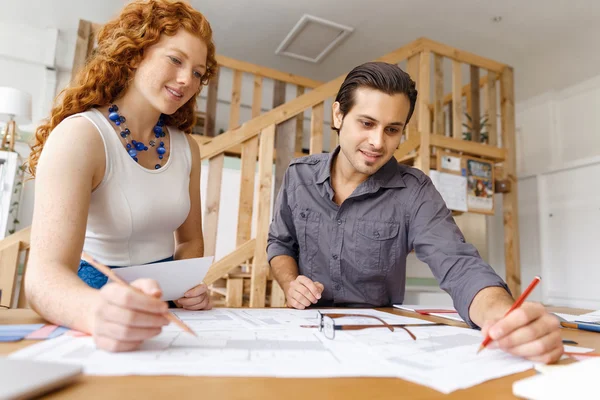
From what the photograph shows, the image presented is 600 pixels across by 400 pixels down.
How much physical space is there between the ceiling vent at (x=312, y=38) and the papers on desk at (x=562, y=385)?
419 cm

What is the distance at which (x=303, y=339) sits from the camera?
63 cm

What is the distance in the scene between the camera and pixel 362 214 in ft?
4.20

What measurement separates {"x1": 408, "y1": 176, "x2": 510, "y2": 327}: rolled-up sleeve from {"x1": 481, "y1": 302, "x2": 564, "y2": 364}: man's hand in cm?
25

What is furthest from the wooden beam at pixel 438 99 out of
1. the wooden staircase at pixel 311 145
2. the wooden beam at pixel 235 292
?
the wooden beam at pixel 235 292

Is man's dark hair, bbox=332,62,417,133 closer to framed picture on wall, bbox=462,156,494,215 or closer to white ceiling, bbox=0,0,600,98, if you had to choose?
framed picture on wall, bbox=462,156,494,215

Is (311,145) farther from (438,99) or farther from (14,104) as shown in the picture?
(14,104)

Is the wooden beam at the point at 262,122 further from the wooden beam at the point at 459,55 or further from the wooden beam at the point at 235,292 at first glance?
the wooden beam at the point at 459,55

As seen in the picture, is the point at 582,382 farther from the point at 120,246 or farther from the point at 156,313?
the point at 120,246

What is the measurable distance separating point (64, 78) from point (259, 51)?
7.11 ft

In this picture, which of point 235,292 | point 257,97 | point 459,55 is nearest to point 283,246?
point 235,292

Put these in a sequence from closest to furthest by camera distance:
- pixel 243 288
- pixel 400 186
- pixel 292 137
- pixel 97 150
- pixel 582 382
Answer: pixel 582 382, pixel 97 150, pixel 400 186, pixel 243 288, pixel 292 137

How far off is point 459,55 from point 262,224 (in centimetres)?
225

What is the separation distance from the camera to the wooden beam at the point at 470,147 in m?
3.15

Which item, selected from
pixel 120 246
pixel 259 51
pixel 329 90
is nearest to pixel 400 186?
pixel 120 246
